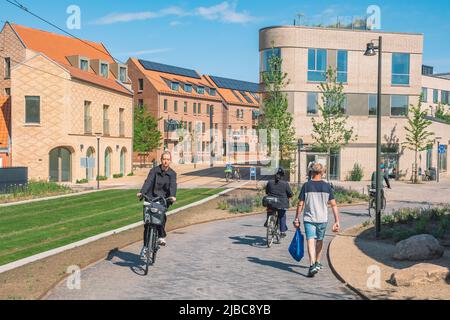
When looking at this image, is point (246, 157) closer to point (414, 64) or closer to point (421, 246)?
point (414, 64)

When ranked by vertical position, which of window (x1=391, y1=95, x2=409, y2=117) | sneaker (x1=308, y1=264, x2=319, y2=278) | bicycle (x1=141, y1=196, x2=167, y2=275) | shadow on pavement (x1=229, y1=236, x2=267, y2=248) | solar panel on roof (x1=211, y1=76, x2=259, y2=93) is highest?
solar panel on roof (x1=211, y1=76, x2=259, y2=93)

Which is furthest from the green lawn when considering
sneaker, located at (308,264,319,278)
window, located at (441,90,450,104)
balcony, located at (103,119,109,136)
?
window, located at (441,90,450,104)

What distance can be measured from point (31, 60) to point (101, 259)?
90.8 ft

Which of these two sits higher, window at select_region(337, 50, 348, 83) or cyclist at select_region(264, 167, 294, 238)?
window at select_region(337, 50, 348, 83)

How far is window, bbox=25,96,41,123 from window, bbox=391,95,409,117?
85.1 feet

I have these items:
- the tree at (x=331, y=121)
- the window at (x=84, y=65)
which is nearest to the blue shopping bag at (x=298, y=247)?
the tree at (x=331, y=121)

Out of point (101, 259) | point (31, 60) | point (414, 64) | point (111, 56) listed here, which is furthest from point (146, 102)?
point (101, 259)

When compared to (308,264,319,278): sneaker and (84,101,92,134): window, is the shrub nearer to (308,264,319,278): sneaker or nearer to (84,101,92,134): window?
(84,101,92,134): window

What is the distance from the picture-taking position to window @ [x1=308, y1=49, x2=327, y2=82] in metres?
38.0

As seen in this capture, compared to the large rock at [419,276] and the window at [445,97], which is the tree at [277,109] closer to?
the large rock at [419,276]

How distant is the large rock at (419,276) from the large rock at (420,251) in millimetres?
1656

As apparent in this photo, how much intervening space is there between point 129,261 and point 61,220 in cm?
752

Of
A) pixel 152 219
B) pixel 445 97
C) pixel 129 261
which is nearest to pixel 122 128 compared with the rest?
pixel 129 261

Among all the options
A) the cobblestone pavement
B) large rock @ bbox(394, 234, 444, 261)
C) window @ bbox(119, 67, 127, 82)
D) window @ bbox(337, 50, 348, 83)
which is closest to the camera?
the cobblestone pavement
